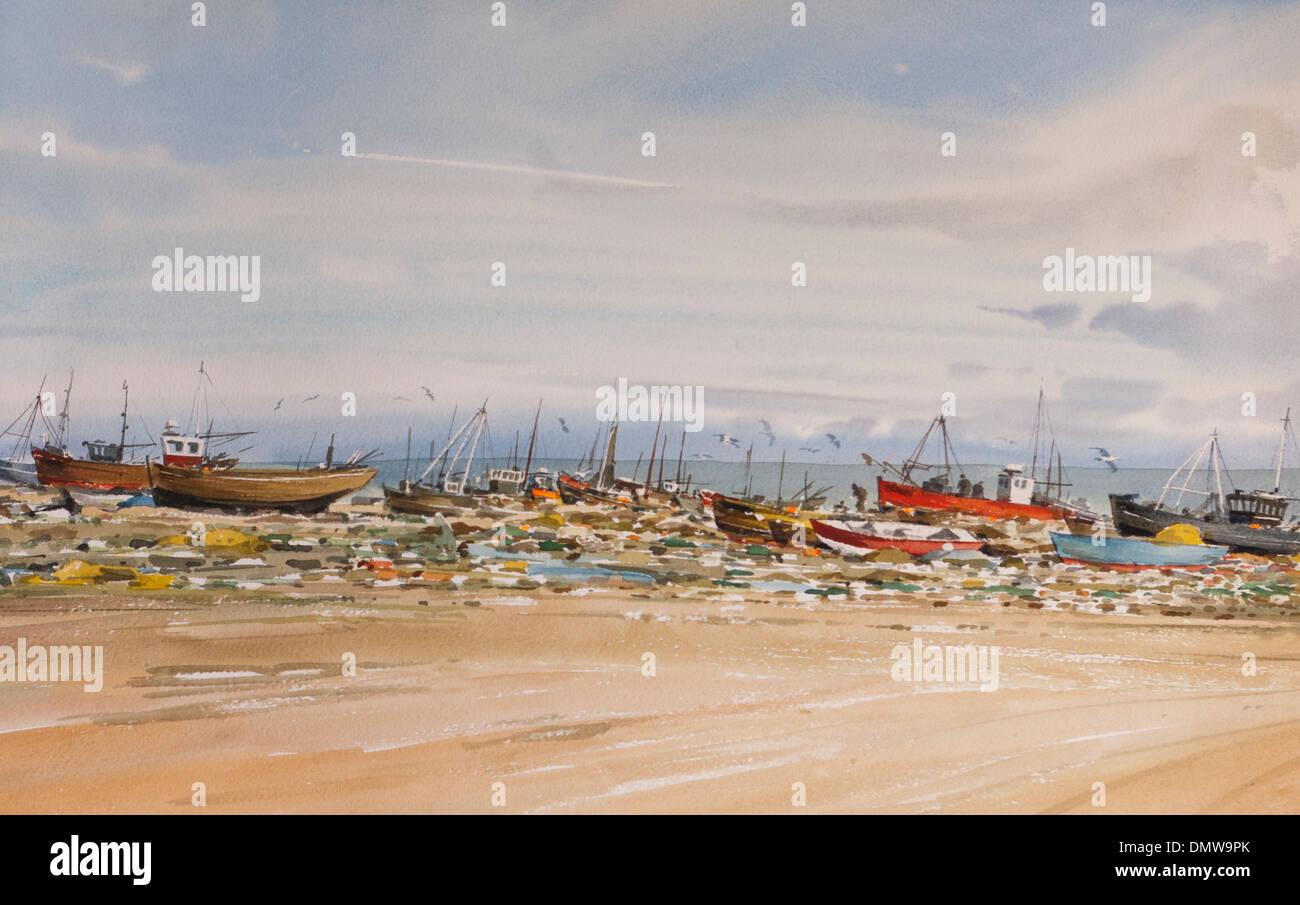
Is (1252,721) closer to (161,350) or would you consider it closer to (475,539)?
(475,539)

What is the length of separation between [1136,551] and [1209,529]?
11.9 inches

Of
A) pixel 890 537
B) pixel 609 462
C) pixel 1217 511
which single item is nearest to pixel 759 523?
pixel 890 537

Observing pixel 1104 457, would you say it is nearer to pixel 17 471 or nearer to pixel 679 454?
pixel 679 454

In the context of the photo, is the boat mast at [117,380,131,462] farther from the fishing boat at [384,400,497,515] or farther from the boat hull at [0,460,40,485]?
the fishing boat at [384,400,497,515]

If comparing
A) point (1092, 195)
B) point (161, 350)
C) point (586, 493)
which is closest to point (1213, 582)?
point (1092, 195)

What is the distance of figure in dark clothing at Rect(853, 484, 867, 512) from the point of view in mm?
3531

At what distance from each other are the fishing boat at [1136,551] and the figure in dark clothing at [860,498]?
0.78 m

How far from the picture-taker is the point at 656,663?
3223 mm

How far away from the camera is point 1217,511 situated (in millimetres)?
3408

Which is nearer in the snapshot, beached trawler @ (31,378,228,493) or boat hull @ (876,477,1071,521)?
beached trawler @ (31,378,228,493)

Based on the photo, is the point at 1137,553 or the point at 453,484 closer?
the point at 453,484

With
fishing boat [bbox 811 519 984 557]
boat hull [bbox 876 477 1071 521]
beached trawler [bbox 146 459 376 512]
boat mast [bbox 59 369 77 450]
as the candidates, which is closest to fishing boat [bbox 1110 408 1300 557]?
boat hull [bbox 876 477 1071 521]

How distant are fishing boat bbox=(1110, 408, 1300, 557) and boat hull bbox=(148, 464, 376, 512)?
3.15 meters
